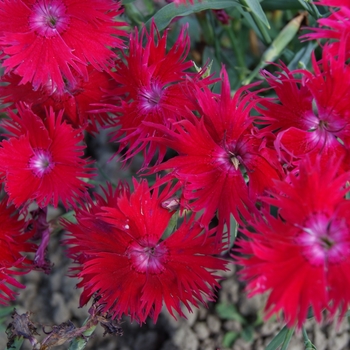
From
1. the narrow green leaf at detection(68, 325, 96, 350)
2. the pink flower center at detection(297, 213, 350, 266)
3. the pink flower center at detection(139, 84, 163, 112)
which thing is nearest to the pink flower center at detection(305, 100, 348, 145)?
the pink flower center at detection(297, 213, 350, 266)

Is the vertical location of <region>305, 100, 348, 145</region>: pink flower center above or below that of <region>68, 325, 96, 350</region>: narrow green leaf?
above

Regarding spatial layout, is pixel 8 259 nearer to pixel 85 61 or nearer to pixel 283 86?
pixel 85 61

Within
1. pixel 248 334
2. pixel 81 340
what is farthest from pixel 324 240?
pixel 248 334

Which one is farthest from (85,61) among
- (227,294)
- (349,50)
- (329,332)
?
(329,332)

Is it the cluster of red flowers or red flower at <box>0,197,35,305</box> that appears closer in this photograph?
the cluster of red flowers

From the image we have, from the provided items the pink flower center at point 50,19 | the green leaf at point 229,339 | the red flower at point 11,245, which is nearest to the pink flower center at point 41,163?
the red flower at point 11,245

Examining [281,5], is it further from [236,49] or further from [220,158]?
[220,158]

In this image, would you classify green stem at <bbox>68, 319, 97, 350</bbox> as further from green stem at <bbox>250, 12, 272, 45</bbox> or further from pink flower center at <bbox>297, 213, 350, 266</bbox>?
green stem at <bbox>250, 12, 272, 45</bbox>

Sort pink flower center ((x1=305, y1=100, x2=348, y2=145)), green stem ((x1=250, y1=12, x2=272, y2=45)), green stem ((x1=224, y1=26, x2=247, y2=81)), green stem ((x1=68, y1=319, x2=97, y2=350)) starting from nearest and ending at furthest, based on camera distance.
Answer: pink flower center ((x1=305, y1=100, x2=348, y2=145)), green stem ((x1=68, y1=319, x2=97, y2=350)), green stem ((x1=250, y1=12, x2=272, y2=45)), green stem ((x1=224, y1=26, x2=247, y2=81))
